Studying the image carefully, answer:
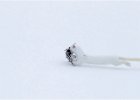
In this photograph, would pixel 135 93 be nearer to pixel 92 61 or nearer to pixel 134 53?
pixel 92 61

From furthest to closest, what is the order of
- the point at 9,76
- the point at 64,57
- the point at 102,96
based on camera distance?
the point at 64,57 < the point at 9,76 < the point at 102,96

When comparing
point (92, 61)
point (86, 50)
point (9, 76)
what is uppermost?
point (86, 50)

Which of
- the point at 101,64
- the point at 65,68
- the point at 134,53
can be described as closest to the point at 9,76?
the point at 65,68

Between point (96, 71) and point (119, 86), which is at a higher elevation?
point (96, 71)

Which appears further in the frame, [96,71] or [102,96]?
[96,71]

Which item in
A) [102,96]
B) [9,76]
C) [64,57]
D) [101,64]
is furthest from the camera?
[64,57]

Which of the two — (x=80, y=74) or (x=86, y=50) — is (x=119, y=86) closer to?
(x=80, y=74)

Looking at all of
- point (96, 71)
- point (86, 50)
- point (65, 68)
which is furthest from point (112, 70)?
point (86, 50)

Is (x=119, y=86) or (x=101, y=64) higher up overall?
(x=101, y=64)

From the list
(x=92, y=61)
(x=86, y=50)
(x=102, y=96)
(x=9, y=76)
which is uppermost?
(x=86, y=50)
